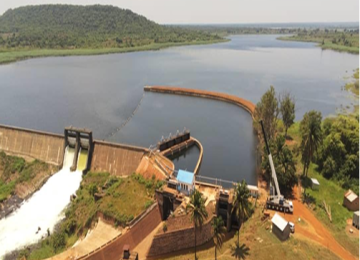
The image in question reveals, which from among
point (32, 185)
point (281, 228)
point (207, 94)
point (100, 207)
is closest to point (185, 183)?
point (100, 207)

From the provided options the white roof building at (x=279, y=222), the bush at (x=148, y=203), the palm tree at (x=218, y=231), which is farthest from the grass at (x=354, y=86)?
the bush at (x=148, y=203)

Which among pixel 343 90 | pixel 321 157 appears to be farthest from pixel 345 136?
pixel 343 90

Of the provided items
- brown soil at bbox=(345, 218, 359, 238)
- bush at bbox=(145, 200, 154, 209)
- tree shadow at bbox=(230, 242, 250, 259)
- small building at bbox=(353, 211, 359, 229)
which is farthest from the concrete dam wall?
small building at bbox=(353, 211, 359, 229)

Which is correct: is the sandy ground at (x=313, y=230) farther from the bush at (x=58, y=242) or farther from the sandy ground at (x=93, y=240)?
the bush at (x=58, y=242)

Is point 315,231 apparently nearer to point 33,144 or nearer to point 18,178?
point 18,178

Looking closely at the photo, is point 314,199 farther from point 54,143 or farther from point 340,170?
point 54,143

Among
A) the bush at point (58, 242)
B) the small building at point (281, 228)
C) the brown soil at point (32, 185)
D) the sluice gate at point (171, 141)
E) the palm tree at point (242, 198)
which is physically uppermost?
the palm tree at point (242, 198)
